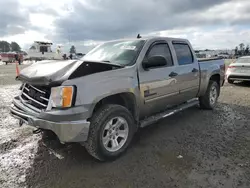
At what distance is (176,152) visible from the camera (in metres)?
3.72

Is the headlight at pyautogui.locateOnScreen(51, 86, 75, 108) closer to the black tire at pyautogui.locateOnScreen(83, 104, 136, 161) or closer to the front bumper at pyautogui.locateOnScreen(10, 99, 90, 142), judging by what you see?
the front bumper at pyautogui.locateOnScreen(10, 99, 90, 142)

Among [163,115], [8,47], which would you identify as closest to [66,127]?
[163,115]

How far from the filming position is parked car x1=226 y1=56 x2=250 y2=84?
395 inches

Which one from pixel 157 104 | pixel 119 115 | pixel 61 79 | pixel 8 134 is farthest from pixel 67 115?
pixel 8 134

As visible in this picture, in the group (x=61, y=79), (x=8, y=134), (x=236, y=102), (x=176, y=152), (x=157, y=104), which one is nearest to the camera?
(x=61, y=79)

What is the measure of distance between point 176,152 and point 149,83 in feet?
4.11

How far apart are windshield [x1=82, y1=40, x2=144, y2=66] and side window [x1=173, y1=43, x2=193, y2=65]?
110 cm

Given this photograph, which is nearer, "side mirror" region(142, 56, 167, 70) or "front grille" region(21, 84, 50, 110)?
"front grille" region(21, 84, 50, 110)

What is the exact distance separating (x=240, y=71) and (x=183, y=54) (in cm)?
651

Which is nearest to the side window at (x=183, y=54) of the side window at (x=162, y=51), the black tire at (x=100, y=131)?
the side window at (x=162, y=51)

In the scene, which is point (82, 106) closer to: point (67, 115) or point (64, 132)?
point (67, 115)

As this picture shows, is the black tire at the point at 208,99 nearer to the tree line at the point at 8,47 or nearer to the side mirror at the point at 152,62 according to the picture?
the side mirror at the point at 152,62

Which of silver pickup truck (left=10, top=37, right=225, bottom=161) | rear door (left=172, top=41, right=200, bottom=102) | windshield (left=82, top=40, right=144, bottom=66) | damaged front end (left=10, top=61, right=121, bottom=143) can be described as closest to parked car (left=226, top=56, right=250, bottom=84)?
rear door (left=172, top=41, right=200, bottom=102)

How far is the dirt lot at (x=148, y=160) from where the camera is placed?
292 centimetres
